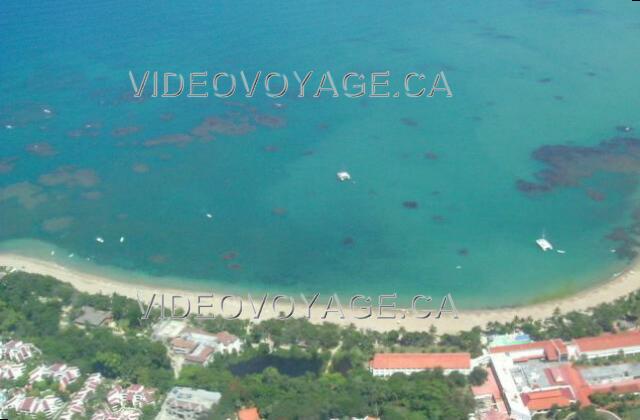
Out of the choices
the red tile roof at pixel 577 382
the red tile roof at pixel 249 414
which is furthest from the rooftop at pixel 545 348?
the red tile roof at pixel 249 414

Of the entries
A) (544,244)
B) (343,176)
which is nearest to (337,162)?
(343,176)

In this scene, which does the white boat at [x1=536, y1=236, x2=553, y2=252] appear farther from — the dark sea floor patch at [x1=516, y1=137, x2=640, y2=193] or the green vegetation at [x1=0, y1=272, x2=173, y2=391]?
the green vegetation at [x1=0, y1=272, x2=173, y2=391]

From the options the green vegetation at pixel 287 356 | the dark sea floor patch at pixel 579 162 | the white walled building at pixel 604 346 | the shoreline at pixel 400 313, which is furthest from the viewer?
the dark sea floor patch at pixel 579 162

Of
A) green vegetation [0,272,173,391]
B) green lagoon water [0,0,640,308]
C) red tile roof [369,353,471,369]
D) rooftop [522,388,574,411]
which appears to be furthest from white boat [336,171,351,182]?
rooftop [522,388,574,411]

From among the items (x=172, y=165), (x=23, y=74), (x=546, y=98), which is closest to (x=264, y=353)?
(x=172, y=165)

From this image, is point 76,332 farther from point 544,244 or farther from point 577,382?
point 544,244

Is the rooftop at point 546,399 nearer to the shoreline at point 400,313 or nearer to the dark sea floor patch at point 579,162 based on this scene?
the shoreline at point 400,313

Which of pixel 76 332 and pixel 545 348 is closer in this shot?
pixel 545 348
